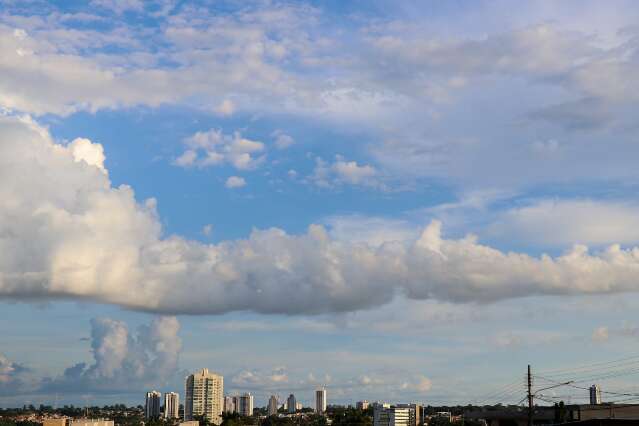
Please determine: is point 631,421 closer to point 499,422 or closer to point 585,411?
point 585,411

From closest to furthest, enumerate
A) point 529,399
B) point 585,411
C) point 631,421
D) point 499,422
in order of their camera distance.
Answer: point 631,421 < point 529,399 < point 585,411 < point 499,422

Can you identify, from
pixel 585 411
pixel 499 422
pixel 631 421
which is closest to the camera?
pixel 631 421

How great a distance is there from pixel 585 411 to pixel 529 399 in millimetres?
14042

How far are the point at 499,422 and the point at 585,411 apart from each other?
77.2 feet

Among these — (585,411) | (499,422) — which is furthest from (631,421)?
(499,422)

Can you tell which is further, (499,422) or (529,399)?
(499,422)

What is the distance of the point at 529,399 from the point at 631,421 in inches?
1495

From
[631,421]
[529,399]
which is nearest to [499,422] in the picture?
[529,399]

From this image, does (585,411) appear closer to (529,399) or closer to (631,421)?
(529,399)

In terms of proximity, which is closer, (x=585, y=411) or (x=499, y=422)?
(x=585, y=411)

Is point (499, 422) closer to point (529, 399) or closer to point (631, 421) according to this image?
point (529, 399)

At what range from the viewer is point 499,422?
128125 mm

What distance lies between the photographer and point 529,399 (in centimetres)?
9725

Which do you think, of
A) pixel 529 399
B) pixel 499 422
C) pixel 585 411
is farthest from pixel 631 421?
pixel 499 422
